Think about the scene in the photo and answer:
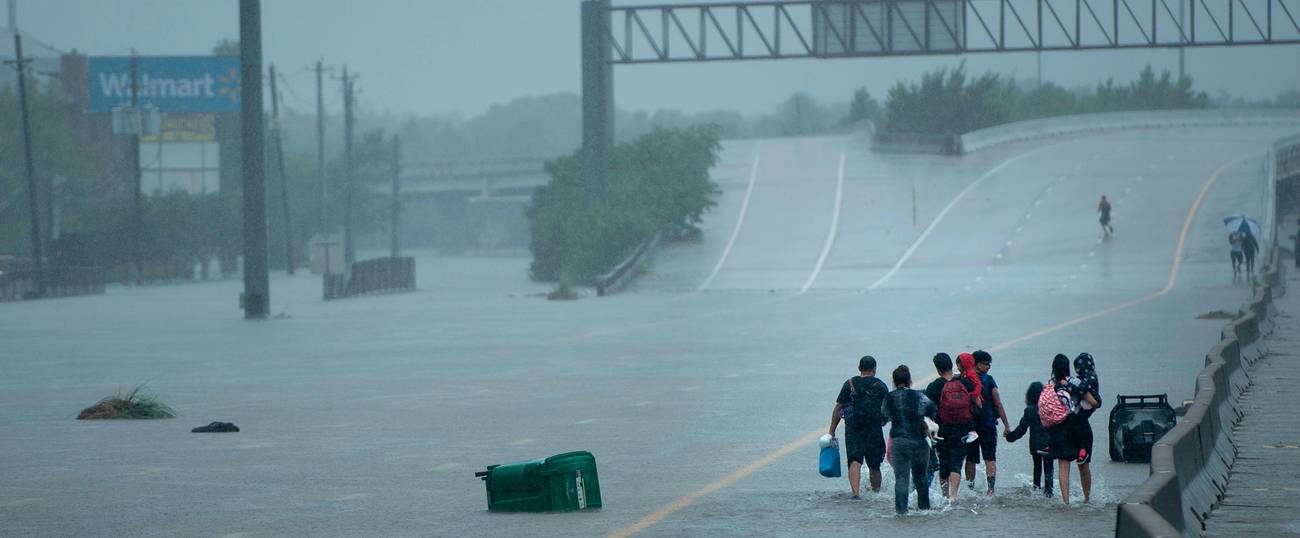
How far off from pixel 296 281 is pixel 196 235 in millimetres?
9801

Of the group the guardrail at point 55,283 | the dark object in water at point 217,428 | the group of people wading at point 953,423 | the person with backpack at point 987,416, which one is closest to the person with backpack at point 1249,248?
the dark object in water at point 217,428

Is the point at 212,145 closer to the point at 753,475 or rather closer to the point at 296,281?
the point at 296,281

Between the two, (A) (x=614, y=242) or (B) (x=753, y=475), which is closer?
(B) (x=753, y=475)

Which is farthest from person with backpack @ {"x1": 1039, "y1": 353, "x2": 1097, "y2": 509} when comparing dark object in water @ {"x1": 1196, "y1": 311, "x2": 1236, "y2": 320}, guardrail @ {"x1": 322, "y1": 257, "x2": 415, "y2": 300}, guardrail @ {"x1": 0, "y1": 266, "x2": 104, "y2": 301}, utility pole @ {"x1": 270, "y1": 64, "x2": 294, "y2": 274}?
utility pole @ {"x1": 270, "y1": 64, "x2": 294, "y2": 274}

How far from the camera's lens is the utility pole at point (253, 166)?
44.9m

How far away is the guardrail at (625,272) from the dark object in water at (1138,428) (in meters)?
41.9

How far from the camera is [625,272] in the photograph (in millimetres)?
60250

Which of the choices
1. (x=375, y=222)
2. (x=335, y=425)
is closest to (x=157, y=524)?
(x=335, y=425)

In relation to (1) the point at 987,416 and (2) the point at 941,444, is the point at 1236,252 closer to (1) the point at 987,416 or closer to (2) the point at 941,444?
(1) the point at 987,416

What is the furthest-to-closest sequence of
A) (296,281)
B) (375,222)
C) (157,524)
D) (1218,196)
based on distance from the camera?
1. (375,222)
2. (296,281)
3. (1218,196)
4. (157,524)

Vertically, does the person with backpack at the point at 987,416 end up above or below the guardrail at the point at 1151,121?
below

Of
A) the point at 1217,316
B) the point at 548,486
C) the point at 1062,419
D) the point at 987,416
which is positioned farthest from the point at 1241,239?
the point at 548,486

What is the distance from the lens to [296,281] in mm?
78750

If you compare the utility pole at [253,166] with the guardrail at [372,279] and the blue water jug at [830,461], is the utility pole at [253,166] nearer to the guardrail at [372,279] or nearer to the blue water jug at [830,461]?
the guardrail at [372,279]
